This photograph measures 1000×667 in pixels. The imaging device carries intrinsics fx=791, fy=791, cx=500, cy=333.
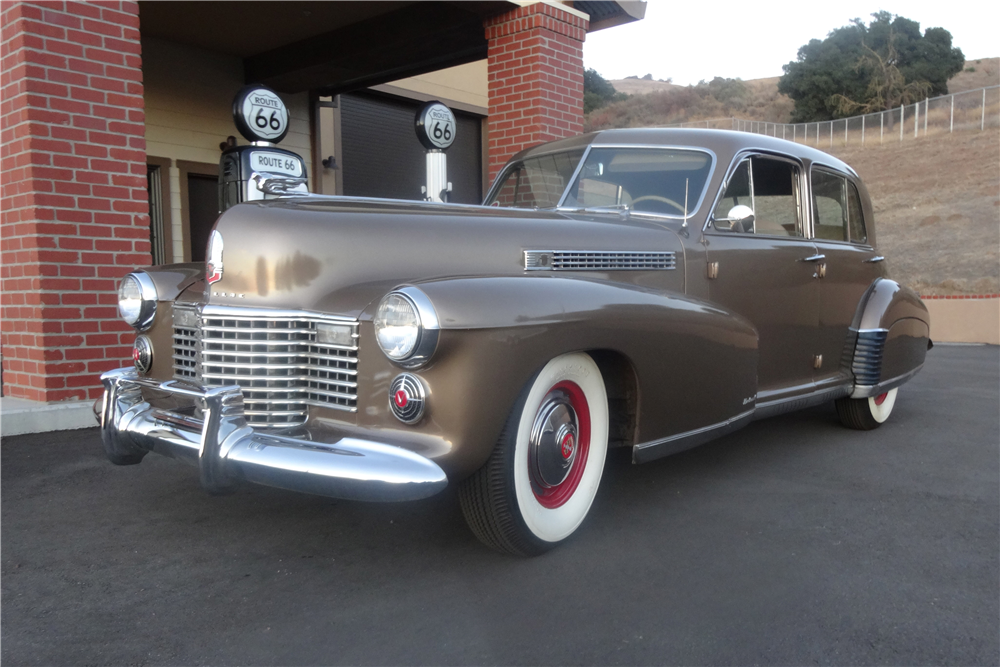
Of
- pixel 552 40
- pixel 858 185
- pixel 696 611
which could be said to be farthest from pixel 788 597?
pixel 552 40

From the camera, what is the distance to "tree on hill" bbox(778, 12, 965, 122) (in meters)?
41.0

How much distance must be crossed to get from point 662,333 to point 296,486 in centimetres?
144

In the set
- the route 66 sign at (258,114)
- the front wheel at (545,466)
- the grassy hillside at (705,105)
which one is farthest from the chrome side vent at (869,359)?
the grassy hillside at (705,105)

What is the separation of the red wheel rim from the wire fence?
32.2 meters

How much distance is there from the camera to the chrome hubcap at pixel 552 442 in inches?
102

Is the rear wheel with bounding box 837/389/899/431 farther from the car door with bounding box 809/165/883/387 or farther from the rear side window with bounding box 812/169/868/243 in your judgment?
the rear side window with bounding box 812/169/868/243

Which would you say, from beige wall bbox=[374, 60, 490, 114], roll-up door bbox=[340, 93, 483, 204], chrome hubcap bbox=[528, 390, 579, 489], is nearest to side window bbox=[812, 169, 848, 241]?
chrome hubcap bbox=[528, 390, 579, 489]

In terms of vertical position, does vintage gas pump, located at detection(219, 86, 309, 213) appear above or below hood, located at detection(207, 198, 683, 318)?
above

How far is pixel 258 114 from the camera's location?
7086 mm

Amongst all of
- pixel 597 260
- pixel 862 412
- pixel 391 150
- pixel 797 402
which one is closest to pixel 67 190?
pixel 597 260

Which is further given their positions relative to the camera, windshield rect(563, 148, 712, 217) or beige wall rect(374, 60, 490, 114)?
beige wall rect(374, 60, 490, 114)

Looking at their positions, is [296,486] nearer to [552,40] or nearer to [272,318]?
[272,318]

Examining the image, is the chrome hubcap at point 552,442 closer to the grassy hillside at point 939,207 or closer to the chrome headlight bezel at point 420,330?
the chrome headlight bezel at point 420,330

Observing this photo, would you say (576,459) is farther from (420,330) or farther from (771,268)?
(771,268)
